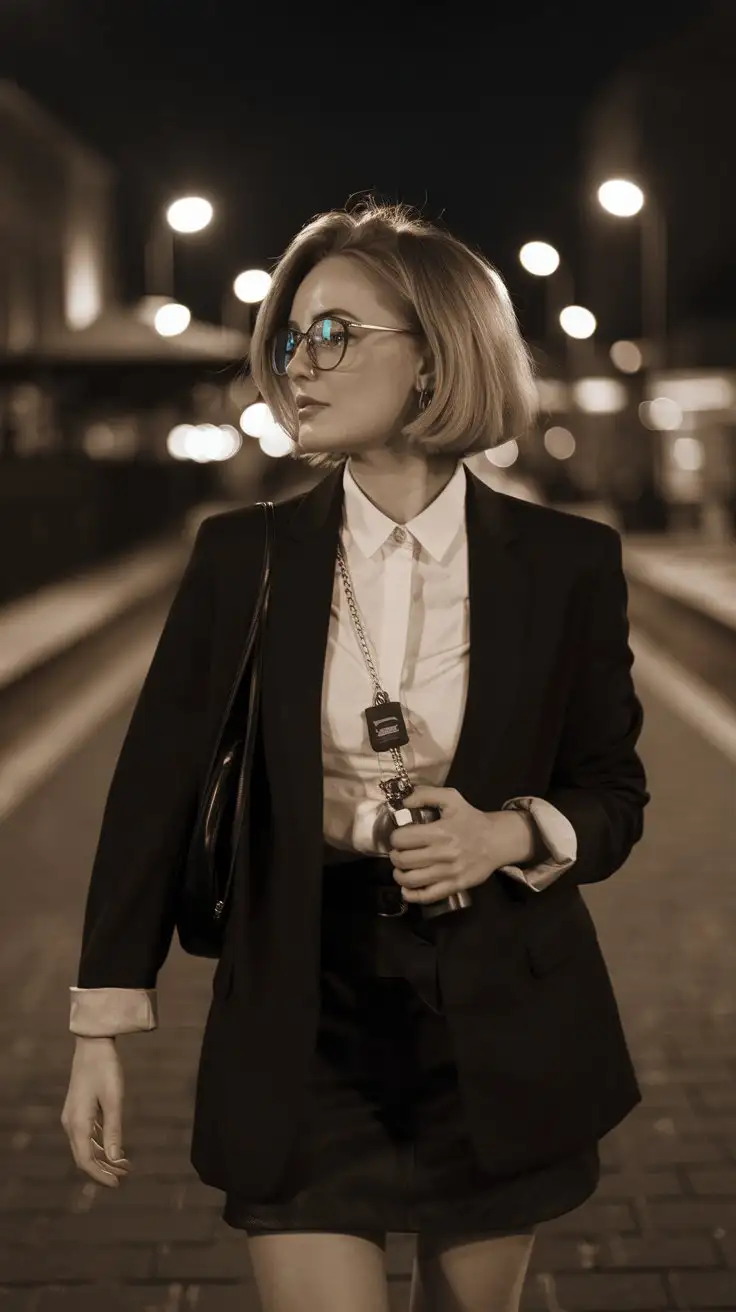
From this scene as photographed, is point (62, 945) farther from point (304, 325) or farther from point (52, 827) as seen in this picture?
point (304, 325)

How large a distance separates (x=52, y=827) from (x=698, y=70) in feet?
228

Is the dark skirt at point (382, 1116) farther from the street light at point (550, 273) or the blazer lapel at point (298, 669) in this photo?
the street light at point (550, 273)

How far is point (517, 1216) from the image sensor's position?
2.61 metres

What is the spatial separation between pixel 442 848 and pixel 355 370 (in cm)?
64

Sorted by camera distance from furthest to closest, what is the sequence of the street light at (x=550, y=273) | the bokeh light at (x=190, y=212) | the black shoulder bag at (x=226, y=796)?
the street light at (x=550, y=273) < the bokeh light at (x=190, y=212) < the black shoulder bag at (x=226, y=796)

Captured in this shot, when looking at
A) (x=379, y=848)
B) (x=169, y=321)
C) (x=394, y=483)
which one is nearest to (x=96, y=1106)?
(x=379, y=848)

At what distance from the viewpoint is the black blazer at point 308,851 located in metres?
2.54

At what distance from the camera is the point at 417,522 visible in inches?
105

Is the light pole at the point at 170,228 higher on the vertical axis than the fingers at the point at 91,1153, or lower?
higher

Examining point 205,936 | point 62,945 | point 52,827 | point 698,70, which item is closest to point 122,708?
point 52,827

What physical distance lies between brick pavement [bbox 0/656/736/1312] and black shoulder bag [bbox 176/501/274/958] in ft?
6.29

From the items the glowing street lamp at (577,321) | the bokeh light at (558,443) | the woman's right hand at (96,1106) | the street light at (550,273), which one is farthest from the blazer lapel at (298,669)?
the bokeh light at (558,443)

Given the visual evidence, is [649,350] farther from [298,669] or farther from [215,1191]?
[298,669]

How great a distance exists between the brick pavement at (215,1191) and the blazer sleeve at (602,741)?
5.96 feet
